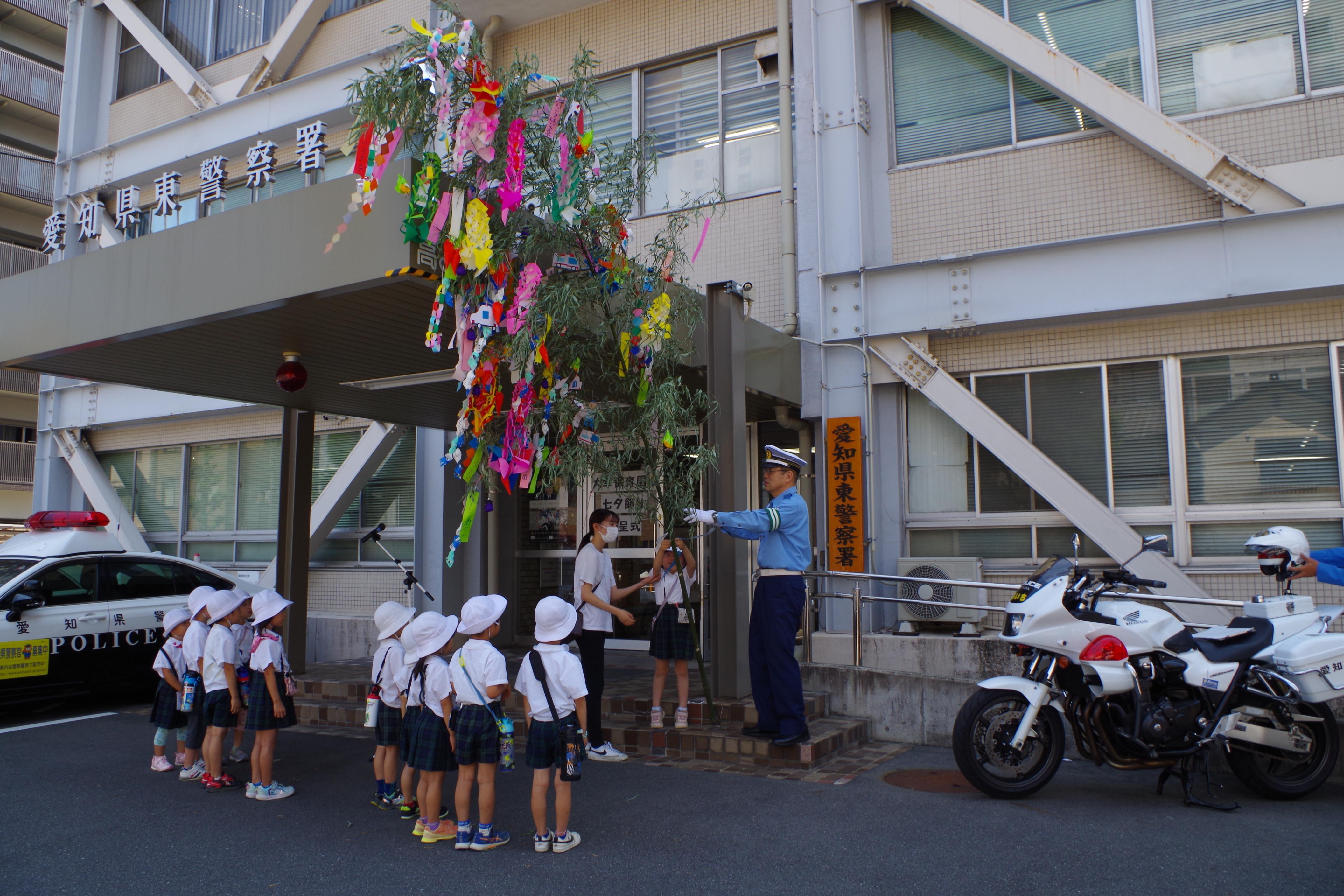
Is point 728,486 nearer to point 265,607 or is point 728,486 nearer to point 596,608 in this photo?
Answer: point 596,608

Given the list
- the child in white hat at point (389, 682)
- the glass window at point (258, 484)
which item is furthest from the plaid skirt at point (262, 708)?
the glass window at point (258, 484)

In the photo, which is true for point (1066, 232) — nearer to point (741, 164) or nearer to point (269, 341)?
point (741, 164)

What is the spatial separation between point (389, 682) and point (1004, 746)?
Result: 3661 millimetres

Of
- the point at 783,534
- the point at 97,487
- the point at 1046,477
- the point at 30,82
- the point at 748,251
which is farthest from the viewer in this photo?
the point at 30,82

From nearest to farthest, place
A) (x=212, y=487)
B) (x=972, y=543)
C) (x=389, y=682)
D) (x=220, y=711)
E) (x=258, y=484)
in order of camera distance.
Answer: (x=389, y=682) < (x=220, y=711) < (x=972, y=543) < (x=258, y=484) < (x=212, y=487)

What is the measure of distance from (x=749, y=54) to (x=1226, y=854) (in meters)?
9.20

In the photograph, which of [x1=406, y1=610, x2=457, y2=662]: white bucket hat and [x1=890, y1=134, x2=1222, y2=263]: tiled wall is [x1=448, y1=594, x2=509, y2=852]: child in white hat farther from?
[x1=890, y1=134, x2=1222, y2=263]: tiled wall

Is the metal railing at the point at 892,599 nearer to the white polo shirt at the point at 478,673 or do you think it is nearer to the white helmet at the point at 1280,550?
the white helmet at the point at 1280,550

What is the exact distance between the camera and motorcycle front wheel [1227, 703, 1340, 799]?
5.75 m

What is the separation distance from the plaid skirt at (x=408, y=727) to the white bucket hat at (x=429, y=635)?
26 centimetres

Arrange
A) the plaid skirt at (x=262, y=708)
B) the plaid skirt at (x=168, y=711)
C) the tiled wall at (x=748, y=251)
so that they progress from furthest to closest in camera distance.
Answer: the tiled wall at (x=748, y=251) < the plaid skirt at (x=168, y=711) < the plaid skirt at (x=262, y=708)

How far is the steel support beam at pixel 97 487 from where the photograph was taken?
50.6 ft

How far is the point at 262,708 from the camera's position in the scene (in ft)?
19.3

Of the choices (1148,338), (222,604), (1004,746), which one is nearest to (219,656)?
(222,604)
